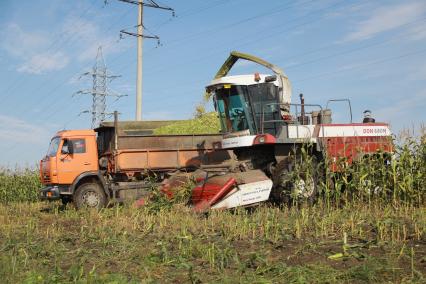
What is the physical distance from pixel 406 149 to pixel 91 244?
6.13 metres

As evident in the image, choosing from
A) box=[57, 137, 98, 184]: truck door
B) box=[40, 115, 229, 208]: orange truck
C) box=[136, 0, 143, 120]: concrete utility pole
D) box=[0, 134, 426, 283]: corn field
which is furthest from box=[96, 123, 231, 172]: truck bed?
box=[136, 0, 143, 120]: concrete utility pole

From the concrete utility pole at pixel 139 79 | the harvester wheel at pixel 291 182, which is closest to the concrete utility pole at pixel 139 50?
the concrete utility pole at pixel 139 79

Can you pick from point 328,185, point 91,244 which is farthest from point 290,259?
point 328,185

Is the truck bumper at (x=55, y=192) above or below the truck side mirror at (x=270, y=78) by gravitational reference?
below

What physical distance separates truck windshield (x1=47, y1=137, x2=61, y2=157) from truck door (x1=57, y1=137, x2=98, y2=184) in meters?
0.19

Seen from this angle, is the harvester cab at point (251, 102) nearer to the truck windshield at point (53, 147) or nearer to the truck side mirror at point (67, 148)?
the truck side mirror at point (67, 148)

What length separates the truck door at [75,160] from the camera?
12.0m

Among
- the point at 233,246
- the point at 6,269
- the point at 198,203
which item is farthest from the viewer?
the point at 198,203

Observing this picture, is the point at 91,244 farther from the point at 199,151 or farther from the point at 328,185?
the point at 199,151

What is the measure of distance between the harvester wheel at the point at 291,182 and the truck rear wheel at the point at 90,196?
4548mm

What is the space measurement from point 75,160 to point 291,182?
5.84m

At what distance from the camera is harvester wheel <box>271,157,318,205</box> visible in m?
9.02

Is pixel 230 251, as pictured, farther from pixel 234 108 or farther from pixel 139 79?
pixel 139 79

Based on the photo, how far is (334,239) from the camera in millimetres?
5715
